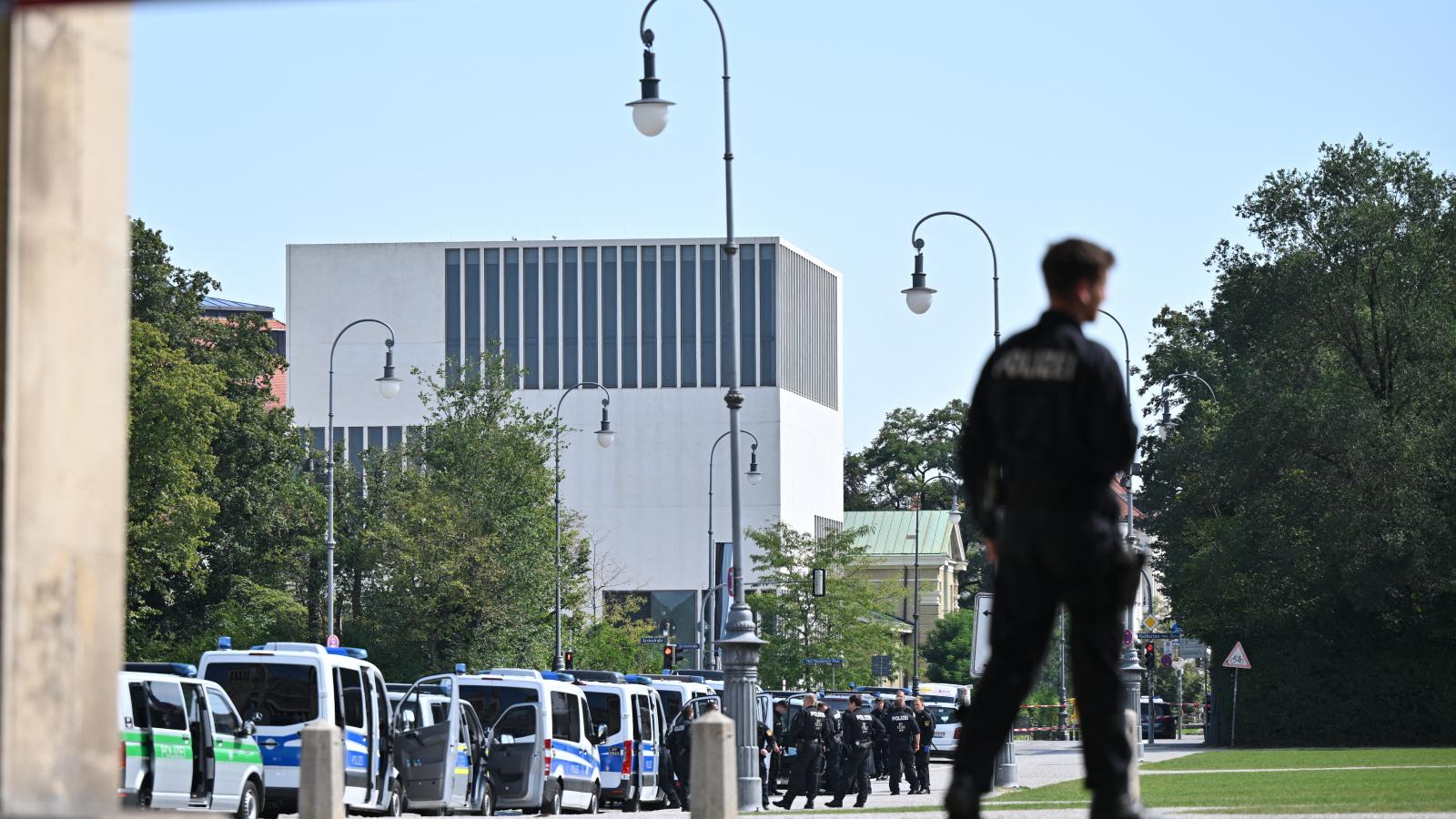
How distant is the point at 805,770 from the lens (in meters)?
32.3

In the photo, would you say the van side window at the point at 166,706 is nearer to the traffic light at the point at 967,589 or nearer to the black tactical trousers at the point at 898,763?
the black tactical trousers at the point at 898,763

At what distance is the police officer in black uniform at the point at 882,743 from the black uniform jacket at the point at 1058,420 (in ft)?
102

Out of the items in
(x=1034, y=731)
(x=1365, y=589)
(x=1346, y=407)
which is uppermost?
(x=1346, y=407)

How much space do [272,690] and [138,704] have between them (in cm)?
424

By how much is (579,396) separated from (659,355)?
4.55 metres

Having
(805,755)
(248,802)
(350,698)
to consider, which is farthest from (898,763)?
→ (248,802)

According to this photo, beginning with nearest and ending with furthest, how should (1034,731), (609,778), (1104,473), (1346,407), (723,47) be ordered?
(1104,473), (723,47), (609,778), (1346,407), (1034,731)

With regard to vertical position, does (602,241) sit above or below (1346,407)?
above

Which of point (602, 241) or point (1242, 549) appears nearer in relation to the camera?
point (1242, 549)

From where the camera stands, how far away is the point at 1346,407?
170 feet

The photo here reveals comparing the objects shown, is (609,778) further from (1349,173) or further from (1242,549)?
(1349,173)

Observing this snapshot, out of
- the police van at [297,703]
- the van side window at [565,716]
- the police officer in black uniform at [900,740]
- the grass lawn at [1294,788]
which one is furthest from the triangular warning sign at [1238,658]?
the police van at [297,703]

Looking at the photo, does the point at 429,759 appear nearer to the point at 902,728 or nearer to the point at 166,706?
the point at 166,706

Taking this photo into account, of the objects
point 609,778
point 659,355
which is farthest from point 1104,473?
point 659,355
